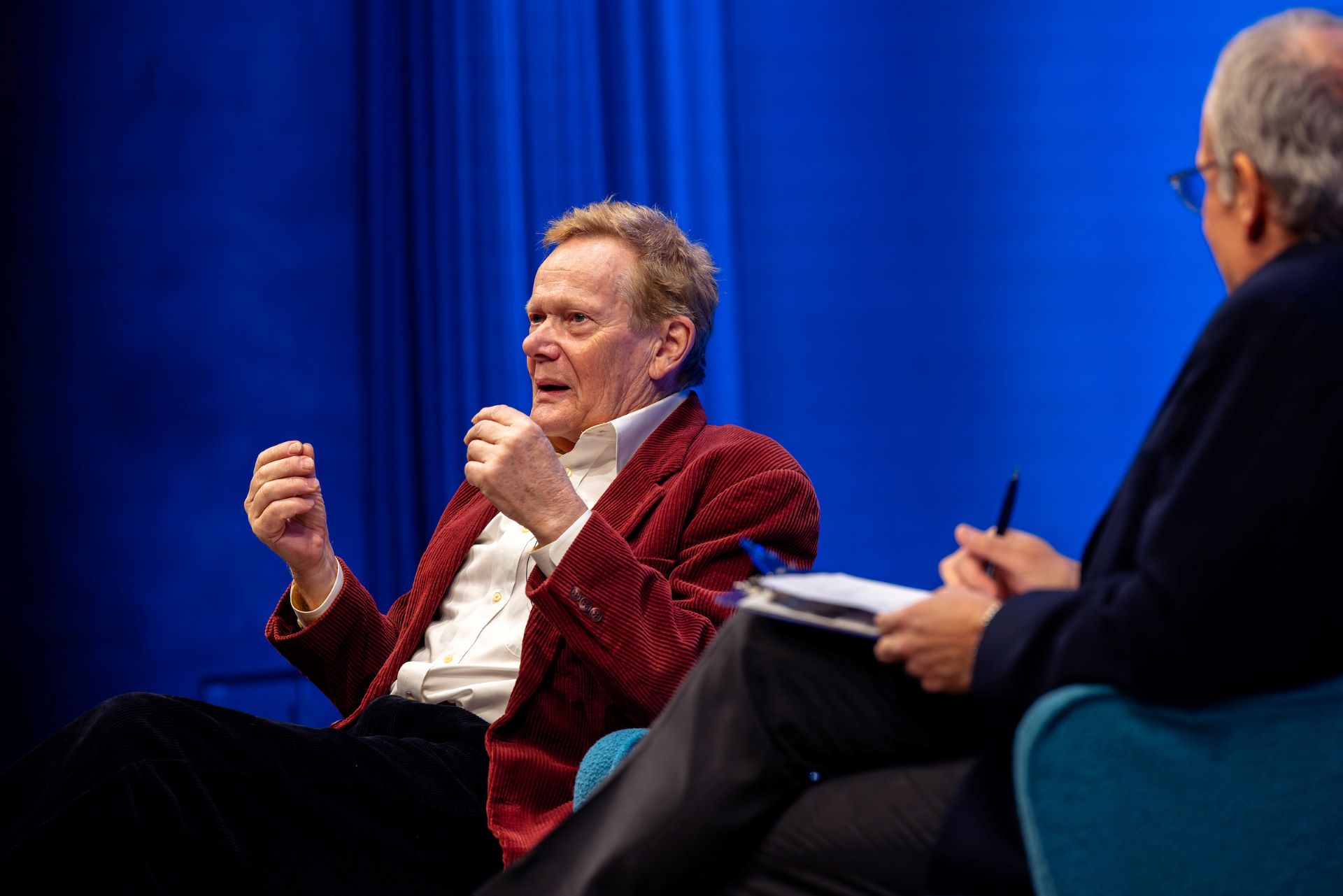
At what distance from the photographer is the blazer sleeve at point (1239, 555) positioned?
1015 millimetres

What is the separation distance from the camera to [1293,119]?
1.15 m

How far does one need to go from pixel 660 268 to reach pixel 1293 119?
119 centimetres

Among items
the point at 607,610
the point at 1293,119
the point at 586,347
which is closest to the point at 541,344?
the point at 586,347

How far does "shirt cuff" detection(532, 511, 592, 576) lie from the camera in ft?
5.45

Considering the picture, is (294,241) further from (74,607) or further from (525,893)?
(525,893)

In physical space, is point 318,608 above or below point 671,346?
below

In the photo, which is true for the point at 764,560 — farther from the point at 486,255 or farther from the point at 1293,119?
the point at 486,255

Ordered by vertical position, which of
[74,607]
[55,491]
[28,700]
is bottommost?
[28,700]

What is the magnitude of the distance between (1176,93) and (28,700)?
9.88 ft

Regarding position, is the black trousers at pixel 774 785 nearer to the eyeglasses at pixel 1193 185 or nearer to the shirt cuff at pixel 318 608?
the eyeglasses at pixel 1193 185

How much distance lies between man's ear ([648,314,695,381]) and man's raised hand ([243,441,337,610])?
57cm

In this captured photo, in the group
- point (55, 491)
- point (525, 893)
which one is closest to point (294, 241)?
point (55, 491)

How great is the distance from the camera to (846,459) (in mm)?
2982

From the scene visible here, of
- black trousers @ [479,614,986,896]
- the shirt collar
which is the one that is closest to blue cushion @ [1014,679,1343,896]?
black trousers @ [479,614,986,896]
